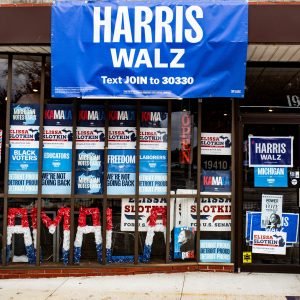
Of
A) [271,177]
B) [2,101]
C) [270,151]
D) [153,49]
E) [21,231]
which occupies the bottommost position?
[21,231]

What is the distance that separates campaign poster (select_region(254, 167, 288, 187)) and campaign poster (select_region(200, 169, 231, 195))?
0.44 metres

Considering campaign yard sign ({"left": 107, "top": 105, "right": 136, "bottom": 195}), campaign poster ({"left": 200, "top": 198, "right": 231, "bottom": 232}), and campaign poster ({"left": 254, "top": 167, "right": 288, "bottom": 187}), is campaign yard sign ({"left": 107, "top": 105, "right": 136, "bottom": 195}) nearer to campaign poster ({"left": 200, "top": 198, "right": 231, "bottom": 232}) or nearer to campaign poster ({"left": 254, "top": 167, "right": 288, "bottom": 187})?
campaign poster ({"left": 200, "top": 198, "right": 231, "bottom": 232})

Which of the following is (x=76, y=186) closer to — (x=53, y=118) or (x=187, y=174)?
(x=53, y=118)

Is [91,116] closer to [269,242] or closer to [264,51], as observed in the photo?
[264,51]

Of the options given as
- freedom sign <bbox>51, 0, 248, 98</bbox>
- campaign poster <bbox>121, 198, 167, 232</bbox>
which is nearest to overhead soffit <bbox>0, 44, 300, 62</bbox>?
freedom sign <bbox>51, 0, 248, 98</bbox>

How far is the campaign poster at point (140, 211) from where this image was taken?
720cm

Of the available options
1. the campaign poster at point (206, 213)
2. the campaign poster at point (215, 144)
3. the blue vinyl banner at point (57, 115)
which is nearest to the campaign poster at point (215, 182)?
the campaign poster at point (206, 213)

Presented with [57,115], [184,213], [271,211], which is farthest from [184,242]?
[57,115]

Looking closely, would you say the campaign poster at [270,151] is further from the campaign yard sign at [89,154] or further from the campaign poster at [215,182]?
the campaign yard sign at [89,154]

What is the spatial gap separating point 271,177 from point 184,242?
5.39 ft

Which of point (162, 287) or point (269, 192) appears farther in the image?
point (269, 192)

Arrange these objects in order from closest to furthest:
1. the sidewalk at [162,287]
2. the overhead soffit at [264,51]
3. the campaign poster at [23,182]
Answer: the sidewalk at [162,287]
the overhead soffit at [264,51]
the campaign poster at [23,182]

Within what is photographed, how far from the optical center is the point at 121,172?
23.6ft

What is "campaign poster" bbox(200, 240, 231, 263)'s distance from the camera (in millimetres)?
7219
